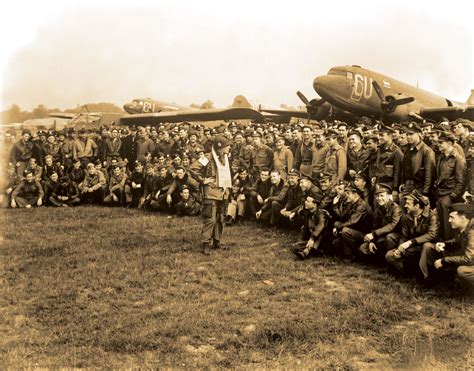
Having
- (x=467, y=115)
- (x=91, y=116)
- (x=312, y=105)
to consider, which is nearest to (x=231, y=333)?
(x=312, y=105)

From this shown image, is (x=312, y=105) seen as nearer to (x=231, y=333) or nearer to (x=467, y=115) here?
(x=467, y=115)

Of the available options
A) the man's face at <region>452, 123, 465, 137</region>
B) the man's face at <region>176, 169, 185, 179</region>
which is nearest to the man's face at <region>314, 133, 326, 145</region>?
the man's face at <region>452, 123, 465, 137</region>

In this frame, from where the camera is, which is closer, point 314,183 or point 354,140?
point 314,183

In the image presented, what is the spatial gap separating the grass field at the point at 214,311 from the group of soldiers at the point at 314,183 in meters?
0.53

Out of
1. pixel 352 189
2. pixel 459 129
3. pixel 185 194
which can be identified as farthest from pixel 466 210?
pixel 185 194

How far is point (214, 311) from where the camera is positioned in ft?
19.3

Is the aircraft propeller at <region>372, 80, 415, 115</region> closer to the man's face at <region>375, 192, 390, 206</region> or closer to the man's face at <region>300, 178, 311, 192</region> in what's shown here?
the man's face at <region>300, 178, 311, 192</region>

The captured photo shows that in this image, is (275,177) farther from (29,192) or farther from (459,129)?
(29,192)

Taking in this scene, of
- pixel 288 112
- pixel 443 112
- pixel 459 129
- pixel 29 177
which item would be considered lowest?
pixel 29 177

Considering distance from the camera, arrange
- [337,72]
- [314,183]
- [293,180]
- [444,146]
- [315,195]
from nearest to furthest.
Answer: [444,146] < [315,195] < [314,183] < [293,180] < [337,72]

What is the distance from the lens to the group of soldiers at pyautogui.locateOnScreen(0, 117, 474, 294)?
673 centimetres

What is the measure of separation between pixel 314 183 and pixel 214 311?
377cm

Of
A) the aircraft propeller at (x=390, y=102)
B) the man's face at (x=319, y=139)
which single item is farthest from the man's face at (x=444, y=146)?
the aircraft propeller at (x=390, y=102)

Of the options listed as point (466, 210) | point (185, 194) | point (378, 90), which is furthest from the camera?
point (378, 90)
